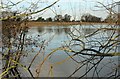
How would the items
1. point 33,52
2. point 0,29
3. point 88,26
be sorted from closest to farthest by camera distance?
1. point 88,26
2. point 0,29
3. point 33,52

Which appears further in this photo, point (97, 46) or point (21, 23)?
point (21, 23)

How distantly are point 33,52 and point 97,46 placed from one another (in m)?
2.02

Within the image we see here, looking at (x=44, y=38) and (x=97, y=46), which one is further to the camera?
(x=44, y=38)

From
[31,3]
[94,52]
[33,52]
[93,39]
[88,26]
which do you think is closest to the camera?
[94,52]

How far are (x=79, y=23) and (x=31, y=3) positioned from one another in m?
0.92

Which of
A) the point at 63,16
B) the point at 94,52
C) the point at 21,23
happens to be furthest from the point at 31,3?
the point at 94,52

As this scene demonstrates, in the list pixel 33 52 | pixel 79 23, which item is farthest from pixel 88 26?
pixel 33 52

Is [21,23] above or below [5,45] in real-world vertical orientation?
above

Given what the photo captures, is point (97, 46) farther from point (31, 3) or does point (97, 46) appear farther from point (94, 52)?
point (31, 3)

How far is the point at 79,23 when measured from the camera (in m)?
2.41

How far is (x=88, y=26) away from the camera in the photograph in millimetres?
2352

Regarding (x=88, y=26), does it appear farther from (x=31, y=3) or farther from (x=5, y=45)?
(x=5, y=45)

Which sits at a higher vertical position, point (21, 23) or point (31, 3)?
point (31, 3)

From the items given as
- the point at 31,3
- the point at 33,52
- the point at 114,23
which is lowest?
the point at 33,52
